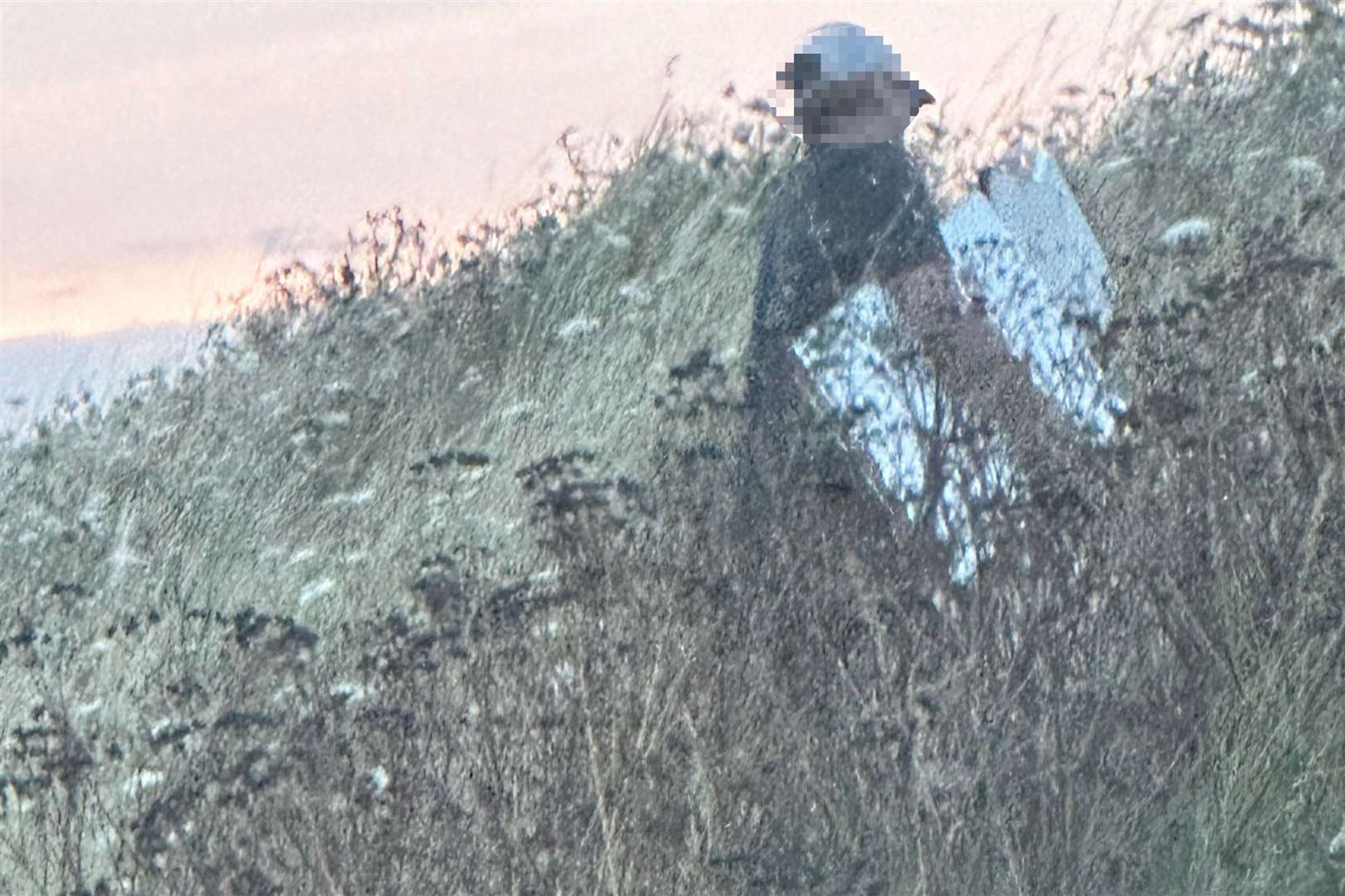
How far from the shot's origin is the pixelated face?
438 centimetres

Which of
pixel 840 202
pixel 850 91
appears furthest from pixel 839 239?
pixel 850 91

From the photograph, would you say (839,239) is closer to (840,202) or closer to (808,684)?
(840,202)

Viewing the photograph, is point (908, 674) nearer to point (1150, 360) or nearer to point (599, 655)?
point (599, 655)

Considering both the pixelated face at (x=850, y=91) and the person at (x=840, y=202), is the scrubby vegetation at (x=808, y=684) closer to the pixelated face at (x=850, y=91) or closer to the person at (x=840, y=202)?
the person at (x=840, y=202)

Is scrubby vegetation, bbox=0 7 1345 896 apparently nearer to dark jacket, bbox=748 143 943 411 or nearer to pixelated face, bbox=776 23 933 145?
dark jacket, bbox=748 143 943 411

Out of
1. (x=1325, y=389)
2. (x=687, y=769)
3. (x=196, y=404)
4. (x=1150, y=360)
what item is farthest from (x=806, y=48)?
(x=196, y=404)

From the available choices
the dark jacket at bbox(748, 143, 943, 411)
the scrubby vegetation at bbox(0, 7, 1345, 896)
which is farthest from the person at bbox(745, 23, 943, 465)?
the scrubby vegetation at bbox(0, 7, 1345, 896)

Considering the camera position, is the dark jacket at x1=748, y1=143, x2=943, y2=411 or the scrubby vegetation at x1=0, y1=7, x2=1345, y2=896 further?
the dark jacket at x1=748, y1=143, x2=943, y2=411

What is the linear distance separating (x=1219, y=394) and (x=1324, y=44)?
6.34ft

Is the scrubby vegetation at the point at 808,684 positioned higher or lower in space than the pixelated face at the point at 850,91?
lower

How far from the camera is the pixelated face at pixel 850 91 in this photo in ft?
14.4

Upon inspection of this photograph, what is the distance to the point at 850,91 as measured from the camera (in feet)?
14.4

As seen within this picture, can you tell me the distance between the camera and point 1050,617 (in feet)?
12.0

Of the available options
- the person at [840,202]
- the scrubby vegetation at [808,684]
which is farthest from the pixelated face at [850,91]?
the scrubby vegetation at [808,684]
